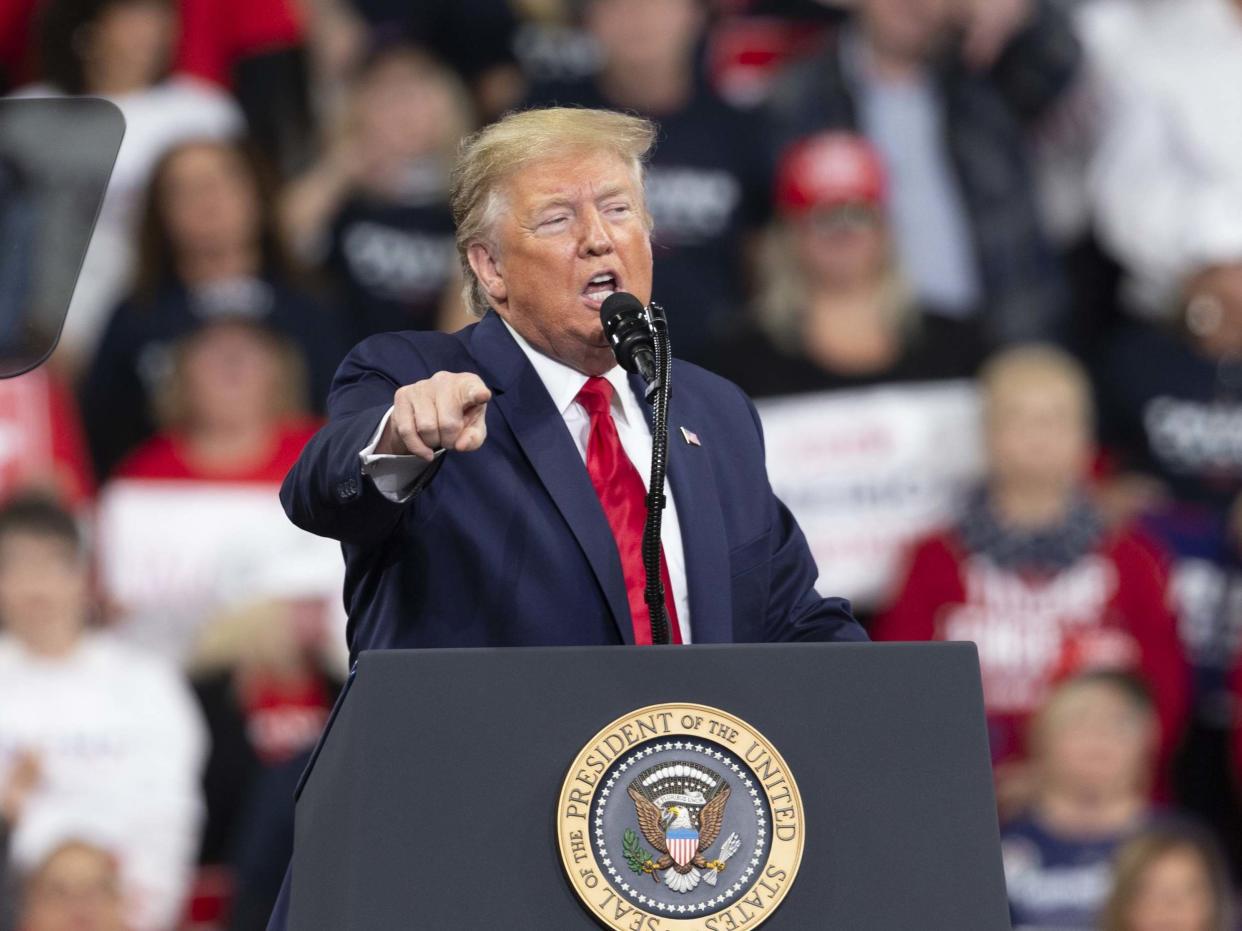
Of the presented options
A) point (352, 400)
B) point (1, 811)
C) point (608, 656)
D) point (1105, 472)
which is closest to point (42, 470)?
point (1, 811)

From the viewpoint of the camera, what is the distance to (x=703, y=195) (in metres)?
5.89

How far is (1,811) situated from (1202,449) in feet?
10.2

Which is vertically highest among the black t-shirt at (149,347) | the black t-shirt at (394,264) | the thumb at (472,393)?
the black t-shirt at (394,264)

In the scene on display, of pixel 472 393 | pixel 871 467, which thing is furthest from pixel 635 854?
pixel 871 467

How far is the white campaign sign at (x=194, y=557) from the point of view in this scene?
17.3ft

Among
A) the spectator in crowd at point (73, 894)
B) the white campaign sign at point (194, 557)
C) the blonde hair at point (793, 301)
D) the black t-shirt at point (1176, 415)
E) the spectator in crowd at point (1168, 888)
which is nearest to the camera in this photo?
the spectator in crowd at point (73, 894)

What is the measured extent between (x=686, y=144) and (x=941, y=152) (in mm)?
707

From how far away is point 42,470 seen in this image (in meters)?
5.35

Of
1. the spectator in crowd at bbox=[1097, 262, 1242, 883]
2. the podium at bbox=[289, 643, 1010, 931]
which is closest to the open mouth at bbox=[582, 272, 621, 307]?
the podium at bbox=[289, 643, 1010, 931]

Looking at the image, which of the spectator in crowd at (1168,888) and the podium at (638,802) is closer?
the podium at (638,802)

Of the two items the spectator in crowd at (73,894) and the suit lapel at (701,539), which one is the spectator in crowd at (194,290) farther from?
the suit lapel at (701,539)

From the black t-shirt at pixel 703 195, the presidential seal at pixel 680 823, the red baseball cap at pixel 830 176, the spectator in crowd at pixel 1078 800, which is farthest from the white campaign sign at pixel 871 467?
the presidential seal at pixel 680 823

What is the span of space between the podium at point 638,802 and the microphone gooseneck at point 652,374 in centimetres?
17

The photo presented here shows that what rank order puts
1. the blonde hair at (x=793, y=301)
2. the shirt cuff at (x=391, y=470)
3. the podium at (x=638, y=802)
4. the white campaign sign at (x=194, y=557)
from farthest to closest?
1. the blonde hair at (x=793, y=301)
2. the white campaign sign at (x=194, y=557)
3. the shirt cuff at (x=391, y=470)
4. the podium at (x=638, y=802)
